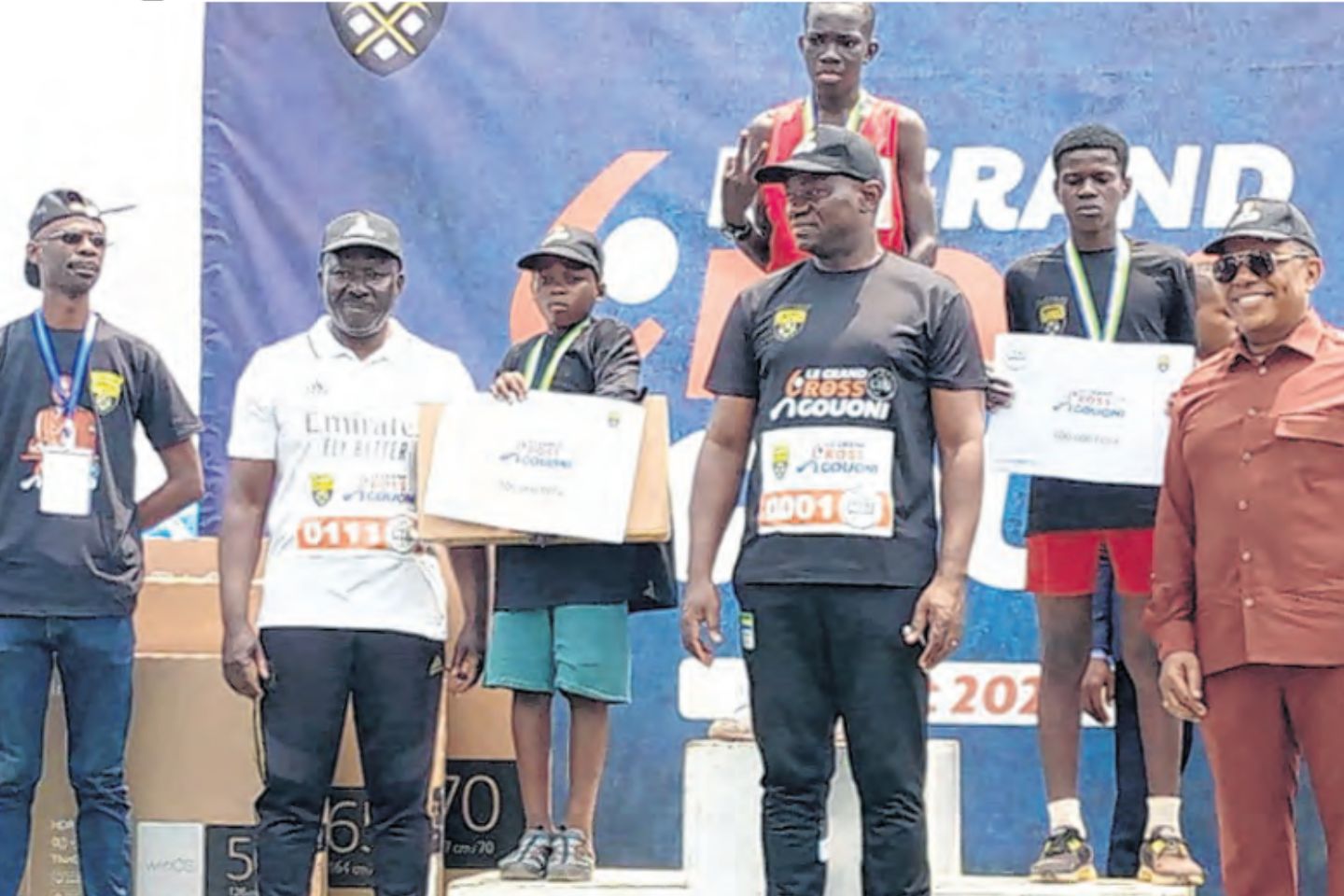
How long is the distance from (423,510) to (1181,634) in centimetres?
163

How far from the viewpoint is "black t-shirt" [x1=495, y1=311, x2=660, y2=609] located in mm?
4602

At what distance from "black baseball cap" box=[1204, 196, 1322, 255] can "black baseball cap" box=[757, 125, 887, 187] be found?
0.73 m

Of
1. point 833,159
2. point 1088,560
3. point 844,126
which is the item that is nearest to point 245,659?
point 833,159

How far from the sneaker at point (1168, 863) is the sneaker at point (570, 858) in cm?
124

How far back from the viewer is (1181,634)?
4113 millimetres

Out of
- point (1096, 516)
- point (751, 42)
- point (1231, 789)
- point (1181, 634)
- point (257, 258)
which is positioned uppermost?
point (751, 42)

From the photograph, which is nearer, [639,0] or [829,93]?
[829,93]

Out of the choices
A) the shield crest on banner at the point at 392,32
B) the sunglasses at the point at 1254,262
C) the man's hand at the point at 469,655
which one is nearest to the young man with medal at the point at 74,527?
the man's hand at the point at 469,655

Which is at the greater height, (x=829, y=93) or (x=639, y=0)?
(x=639, y=0)

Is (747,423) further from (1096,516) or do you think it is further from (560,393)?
(1096,516)

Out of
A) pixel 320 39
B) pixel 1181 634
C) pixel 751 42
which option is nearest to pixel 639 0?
pixel 751 42

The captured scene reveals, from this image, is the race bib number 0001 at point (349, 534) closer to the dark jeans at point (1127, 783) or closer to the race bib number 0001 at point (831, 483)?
the race bib number 0001 at point (831, 483)

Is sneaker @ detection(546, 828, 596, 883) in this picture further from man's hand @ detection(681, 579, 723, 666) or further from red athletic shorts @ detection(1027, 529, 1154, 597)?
red athletic shorts @ detection(1027, 529, 1154, 597)

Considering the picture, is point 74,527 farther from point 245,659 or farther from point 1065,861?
point 1065,861
